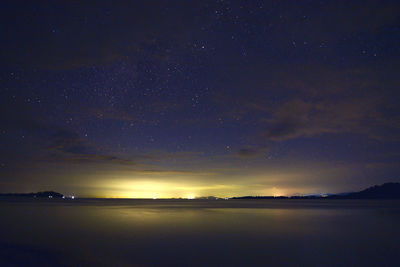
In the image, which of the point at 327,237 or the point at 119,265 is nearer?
the point at 119,265

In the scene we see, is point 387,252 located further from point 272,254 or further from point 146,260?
point 146,260

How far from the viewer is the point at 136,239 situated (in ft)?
74.5

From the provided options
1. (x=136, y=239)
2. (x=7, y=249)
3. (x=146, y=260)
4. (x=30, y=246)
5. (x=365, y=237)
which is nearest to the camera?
(x=146, y=260)

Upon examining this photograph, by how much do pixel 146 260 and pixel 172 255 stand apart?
2.00 meters

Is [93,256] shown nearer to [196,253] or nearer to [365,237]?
[196,253]

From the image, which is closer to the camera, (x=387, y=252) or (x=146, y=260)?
(x=146, y=260)

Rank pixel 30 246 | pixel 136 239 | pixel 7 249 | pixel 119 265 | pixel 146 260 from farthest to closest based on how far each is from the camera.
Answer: pixel 136 239 < pixel 30 246 < pixel 7 249 < pixel 146 260 < pixel 119 265

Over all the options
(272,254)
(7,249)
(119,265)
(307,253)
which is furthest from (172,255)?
(7,249)

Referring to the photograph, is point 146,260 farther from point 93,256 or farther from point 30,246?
point 30,246

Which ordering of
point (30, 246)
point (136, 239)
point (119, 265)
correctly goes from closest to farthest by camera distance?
point (119, 265), point (30, 246), point (136, 239)

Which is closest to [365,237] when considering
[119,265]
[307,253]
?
[307,253]

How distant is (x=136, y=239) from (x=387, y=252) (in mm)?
15374

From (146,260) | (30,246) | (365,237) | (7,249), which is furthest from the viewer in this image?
(365,237)

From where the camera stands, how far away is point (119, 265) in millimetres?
14602
